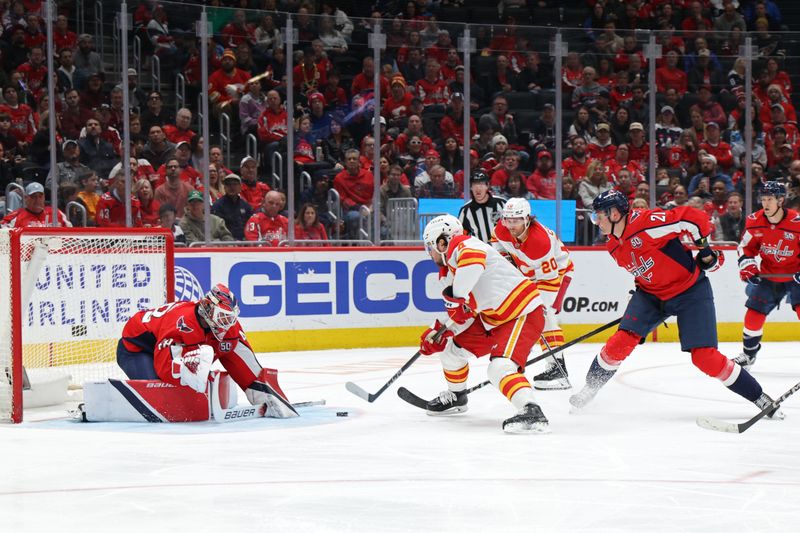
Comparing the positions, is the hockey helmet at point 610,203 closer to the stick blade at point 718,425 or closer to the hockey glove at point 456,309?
the hockey glove at point 456,309

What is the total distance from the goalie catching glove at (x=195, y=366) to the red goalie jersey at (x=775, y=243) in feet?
13.2

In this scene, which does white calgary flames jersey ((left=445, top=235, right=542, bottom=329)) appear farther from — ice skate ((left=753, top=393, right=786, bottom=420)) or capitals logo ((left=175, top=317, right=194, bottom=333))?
capitals logo ((left=175, top=317, right=194, bottom=333))

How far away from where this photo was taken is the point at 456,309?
5.23 metres

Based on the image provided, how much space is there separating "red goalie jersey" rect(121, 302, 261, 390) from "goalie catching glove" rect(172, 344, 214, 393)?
0.9 inches

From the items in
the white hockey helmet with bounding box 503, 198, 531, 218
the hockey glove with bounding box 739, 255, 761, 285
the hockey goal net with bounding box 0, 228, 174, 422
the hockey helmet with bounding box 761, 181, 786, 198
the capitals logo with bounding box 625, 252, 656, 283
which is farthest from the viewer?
the hockey glove with bounding box 739, 255, 761, 285

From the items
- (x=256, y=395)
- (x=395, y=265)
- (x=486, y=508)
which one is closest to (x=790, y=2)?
(x=395, y=265)

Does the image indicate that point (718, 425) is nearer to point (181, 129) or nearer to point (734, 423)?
point (734, 423)

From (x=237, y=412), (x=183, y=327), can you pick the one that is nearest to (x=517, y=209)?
(x=237, y=412)

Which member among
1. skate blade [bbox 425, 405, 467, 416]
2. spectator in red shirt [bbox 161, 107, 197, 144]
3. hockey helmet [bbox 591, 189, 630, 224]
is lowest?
skate blade [bbox 425, 405, 467, 416]

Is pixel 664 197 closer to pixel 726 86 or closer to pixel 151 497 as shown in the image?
pixel 726 86

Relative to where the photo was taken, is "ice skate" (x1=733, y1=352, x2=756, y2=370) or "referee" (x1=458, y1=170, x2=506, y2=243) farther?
"referee" (x1=458, y1=170, x2=506, y2=243)

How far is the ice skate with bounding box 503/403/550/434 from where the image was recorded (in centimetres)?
488

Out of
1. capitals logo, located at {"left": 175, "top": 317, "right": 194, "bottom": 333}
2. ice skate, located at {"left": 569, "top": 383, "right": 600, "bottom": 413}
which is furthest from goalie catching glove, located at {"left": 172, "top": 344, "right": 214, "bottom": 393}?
ice skate, located at {"left": 569, "top": 383, "right": 600, "bottom": 413}

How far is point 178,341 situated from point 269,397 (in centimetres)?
53
